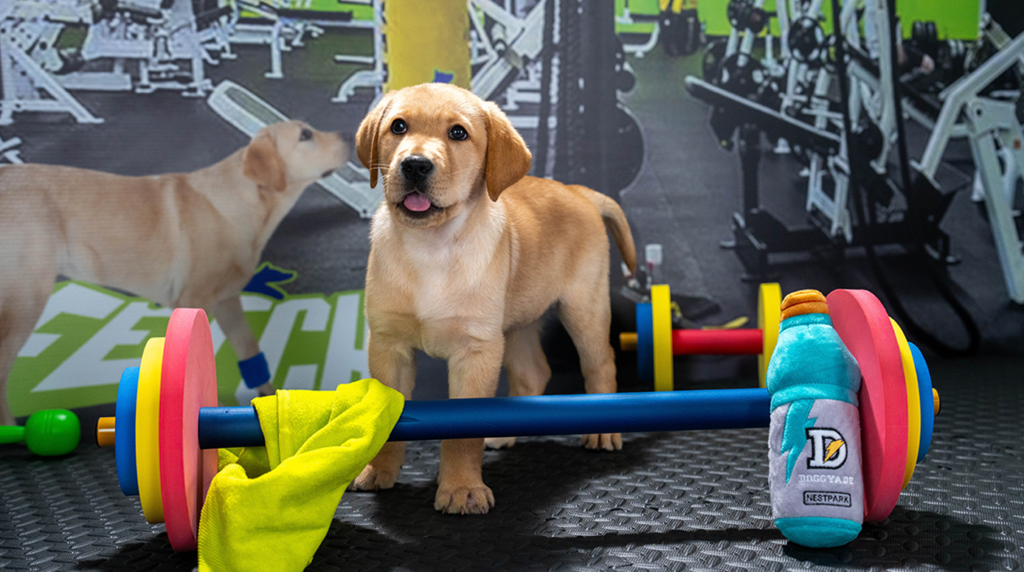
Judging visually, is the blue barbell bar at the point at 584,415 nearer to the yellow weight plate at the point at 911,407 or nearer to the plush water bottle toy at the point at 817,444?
the plush water bottle toy at the point at 817,444

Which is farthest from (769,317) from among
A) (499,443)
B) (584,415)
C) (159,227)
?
(159,227)

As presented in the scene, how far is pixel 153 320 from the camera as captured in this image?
256 cm

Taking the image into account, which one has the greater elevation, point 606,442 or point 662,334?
point 662,334

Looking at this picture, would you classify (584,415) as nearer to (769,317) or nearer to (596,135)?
(769,317)

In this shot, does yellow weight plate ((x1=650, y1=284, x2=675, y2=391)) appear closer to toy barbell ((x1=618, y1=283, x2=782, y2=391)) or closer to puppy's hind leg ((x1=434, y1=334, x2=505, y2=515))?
toy barbell ((x1=618, y1=283, x2=782, y2=391))

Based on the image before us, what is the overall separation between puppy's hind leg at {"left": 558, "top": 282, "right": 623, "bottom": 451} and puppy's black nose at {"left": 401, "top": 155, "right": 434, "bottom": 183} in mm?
799

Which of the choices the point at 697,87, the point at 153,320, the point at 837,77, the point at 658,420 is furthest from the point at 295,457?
the point at 837,77

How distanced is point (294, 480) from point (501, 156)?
87 centimetres

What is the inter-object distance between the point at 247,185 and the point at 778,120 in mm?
2184

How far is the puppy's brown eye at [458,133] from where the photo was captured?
1.66 metres

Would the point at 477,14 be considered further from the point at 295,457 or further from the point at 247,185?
the point at 295,457

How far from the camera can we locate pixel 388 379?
5.90ft

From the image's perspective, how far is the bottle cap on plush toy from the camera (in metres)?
1.51

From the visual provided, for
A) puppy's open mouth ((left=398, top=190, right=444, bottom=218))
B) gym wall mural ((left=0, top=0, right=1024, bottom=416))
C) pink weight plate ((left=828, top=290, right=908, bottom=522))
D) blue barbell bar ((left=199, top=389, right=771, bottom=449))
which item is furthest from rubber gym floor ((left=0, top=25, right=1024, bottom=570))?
puppy's open mouth ((left=398, top=190, right=444, bottom=218))
